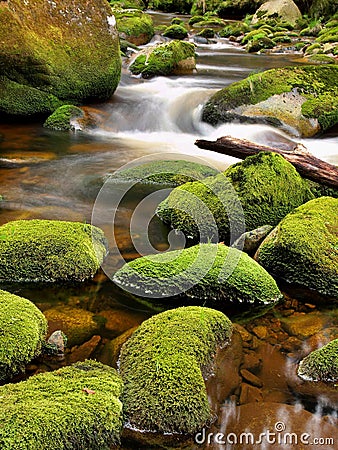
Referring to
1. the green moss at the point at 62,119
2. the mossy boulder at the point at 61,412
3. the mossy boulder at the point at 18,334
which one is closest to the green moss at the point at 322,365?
the mossy boulder at the point at 61,412

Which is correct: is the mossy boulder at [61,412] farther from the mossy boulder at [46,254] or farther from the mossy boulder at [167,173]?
the mossy boulder at [167,173]

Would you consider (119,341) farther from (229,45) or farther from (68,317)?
(229,45)

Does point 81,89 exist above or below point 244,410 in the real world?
above

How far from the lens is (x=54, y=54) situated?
11039 mm

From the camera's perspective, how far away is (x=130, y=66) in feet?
49.9

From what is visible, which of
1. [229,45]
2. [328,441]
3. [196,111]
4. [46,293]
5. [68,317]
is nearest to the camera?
[328,441]

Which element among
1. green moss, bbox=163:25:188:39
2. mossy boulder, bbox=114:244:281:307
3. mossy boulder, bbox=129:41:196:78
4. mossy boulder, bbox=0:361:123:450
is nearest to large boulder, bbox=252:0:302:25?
green moss, bbox=163:25:188:39

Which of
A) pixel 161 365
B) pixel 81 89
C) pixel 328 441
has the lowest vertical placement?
pixel 328 441

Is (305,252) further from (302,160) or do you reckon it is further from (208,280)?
(302,160)

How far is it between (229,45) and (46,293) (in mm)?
20664

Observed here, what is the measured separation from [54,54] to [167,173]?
4.90m

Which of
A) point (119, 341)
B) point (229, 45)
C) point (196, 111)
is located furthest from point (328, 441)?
point (229, 45)

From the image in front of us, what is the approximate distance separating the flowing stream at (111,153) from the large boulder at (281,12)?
16442mm

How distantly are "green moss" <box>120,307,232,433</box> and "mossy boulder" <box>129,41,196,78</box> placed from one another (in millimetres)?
11667
